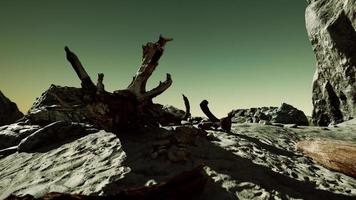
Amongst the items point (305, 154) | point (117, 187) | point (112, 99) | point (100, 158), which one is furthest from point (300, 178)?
point (112, 99)

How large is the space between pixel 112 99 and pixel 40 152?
260 cm

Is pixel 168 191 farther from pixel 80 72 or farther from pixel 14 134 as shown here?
pixel 14 134

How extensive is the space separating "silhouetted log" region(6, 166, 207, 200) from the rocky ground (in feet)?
0.81

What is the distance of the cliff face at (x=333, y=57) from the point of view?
572 inches

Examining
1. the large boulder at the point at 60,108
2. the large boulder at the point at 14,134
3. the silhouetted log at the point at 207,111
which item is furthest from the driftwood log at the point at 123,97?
the large boulder at the point at 14,134

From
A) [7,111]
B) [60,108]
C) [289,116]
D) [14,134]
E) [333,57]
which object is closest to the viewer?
[60,108]

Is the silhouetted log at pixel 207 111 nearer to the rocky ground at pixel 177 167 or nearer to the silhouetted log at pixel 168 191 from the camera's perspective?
the rocky ground at pixel 177 167

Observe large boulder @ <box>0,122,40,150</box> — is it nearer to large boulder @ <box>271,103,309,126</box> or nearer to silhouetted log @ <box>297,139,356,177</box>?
silhouetted log @ <box>297,139,356,177</box>

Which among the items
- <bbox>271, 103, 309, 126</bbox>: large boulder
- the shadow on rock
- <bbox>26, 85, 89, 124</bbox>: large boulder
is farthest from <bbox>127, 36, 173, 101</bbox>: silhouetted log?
<bbox>271, 103, 309, 126</bbox>: large boulder

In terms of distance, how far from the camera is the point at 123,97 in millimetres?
6809

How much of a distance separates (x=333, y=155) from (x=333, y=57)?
39.5 feet

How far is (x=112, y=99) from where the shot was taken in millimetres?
6688

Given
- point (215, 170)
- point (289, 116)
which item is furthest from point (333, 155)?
point (289, 116)

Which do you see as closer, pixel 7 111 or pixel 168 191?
pixel 168 191
